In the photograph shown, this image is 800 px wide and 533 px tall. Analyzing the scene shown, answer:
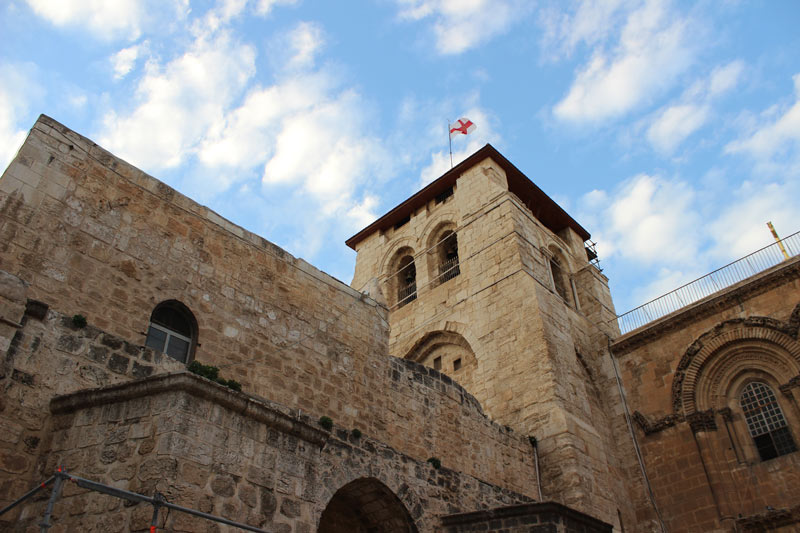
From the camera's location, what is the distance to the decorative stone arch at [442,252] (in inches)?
692

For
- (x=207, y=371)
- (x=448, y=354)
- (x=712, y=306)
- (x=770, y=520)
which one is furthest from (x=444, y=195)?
(x=207, y=371)

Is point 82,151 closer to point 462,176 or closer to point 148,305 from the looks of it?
point 148,305

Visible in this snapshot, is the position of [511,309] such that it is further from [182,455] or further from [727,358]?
[182,455]

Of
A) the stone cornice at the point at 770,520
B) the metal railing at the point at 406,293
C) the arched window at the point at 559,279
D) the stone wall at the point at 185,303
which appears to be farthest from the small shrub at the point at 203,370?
the arched window at the point at 559,279

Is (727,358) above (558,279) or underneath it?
underneath

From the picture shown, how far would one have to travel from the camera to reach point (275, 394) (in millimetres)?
8062

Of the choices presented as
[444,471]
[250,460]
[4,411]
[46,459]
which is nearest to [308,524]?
[250,460]

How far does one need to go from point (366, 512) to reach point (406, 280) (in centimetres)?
1110

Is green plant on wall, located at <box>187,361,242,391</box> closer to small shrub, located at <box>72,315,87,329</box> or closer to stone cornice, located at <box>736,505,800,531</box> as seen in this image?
small shrub, located at <box>72,315,87,329</box>

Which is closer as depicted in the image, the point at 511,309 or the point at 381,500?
the point at 381,500

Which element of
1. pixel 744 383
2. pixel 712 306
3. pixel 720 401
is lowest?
pixel 720 401

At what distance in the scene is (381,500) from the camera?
8.41 meters

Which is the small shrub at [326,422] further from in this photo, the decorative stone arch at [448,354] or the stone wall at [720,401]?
the stone wall at [720,401]

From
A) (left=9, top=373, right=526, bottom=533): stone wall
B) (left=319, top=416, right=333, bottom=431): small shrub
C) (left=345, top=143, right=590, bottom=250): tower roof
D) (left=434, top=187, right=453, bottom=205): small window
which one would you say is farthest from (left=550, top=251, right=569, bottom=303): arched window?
(left=9, top=373, right=526, bottom=533): stone wall
